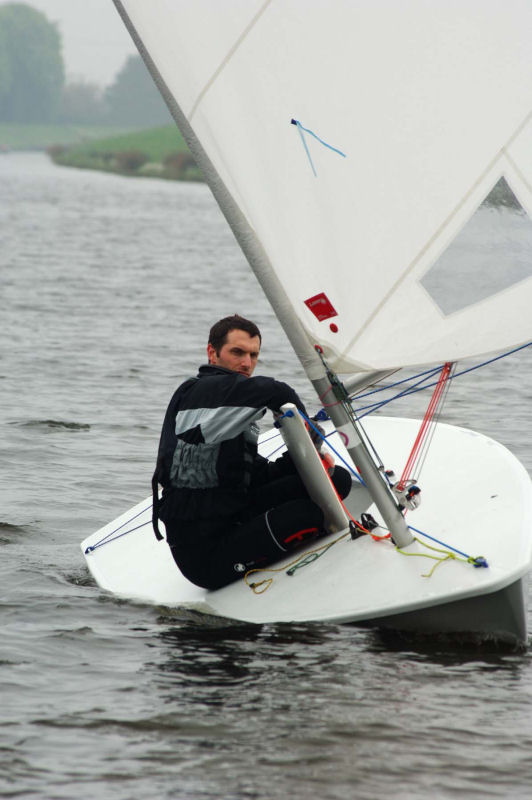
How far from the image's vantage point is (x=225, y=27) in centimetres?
Result: 438

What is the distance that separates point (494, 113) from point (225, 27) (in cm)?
100

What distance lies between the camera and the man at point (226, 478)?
14.8 ft

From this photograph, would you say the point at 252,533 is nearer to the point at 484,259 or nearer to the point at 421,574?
the point at 421,574

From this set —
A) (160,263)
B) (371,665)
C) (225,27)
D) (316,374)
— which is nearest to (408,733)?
(371,665)

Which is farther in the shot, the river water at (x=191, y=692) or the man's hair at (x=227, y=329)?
the man's hair at (x=227, y=329)

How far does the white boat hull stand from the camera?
4.46m

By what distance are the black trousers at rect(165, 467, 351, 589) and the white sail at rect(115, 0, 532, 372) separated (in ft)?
1.95

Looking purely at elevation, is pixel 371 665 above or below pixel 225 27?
below

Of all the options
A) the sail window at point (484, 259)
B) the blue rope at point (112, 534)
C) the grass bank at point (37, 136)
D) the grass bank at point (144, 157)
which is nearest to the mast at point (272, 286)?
the sail window at point (484, 259)

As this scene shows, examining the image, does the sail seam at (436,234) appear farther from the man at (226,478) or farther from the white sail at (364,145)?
the man at (226,478)

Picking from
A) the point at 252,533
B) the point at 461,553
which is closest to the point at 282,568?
the point at 252,533

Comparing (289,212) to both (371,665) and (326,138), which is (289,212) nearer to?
(326,138)

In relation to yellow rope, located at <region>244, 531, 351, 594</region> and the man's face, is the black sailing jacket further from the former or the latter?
yellow rope, located at <region>244, 531, 351, 594</region>

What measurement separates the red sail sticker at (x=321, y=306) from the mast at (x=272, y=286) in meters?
0.07
